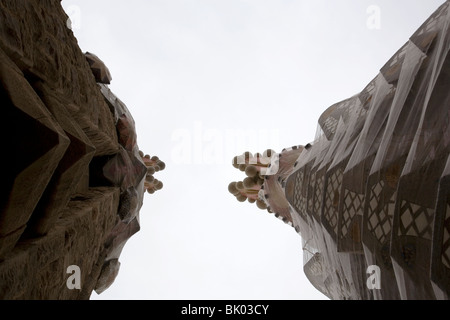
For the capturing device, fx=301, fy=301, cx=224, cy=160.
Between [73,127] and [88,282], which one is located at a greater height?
[73,127]

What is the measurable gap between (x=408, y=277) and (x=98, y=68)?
4794 millimetres

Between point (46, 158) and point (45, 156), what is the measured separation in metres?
0.02

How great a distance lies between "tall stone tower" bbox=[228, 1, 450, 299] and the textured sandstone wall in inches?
82.0

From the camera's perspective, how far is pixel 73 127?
234cm

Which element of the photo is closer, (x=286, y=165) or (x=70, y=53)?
(x=70, y=53)

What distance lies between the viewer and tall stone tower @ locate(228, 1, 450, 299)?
1.73m

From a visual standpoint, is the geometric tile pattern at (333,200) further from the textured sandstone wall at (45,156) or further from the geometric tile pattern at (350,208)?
the textured sandstone wall at (45,156)

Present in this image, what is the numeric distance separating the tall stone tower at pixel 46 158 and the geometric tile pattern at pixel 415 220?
2.14m

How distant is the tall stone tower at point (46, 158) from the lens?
1.57 m

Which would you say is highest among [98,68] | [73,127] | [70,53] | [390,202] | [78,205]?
[98,68]
